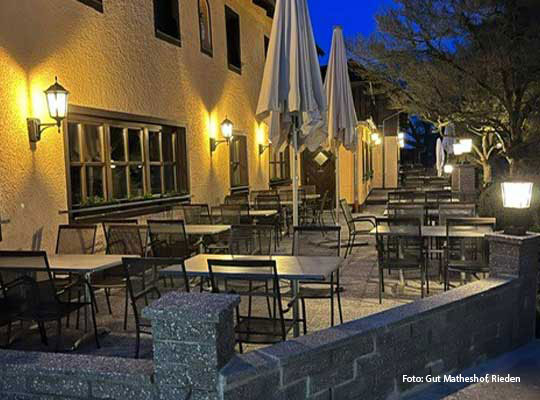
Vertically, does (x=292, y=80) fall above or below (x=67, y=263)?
above

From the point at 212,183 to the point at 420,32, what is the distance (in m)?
4.97

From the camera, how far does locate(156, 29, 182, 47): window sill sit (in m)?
7.79

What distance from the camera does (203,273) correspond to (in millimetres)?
3613

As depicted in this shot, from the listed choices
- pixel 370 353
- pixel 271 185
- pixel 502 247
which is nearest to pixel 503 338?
pixel 502 247

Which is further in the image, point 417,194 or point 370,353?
point 417,194

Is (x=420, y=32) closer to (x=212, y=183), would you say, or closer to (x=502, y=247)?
(x=212, y=183)

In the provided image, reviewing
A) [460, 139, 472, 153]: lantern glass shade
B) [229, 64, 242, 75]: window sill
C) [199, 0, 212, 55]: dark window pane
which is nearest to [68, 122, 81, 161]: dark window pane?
[199, 0, 212, 55]: dark window pane

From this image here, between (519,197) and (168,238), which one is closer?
(519,197)

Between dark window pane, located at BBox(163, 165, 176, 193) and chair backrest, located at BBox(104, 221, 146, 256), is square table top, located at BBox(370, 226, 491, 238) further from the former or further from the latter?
dark window pane, located at BBox(163, 165, 176, 193)

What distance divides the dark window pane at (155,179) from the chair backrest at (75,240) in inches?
116

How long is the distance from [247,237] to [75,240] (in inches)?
70.8

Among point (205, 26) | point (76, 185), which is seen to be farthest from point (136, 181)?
point (205, 26)

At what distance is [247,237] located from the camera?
4.87 m

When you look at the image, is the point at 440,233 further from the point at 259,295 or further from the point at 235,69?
the point at 235,69
